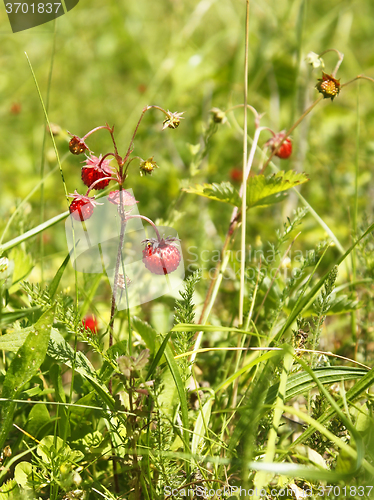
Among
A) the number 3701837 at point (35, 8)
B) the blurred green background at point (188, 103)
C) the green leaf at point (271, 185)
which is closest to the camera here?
the green leaf at point (271, 185)

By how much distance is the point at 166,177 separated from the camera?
8.74 ft

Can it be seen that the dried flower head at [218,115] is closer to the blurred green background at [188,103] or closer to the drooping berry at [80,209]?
the blurred green background at [188,103]

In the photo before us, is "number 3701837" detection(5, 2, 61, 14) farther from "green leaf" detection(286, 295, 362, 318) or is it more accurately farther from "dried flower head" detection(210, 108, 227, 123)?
"green leaf" detection(286, 295, 362, 318)

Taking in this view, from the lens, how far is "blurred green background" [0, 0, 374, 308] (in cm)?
230

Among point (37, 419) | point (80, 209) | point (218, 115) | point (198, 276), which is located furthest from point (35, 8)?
point (37, 419)

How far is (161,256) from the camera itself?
3.23 ft

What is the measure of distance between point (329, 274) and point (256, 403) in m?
0.41

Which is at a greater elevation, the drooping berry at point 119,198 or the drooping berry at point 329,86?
the drooping berry at point 329,86

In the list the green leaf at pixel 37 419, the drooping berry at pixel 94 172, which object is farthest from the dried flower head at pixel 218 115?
the green leaf at pixel 37 419

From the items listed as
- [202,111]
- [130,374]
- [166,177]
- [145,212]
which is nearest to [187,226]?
[145,212]

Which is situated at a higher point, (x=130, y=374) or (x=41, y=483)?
(x=130, y=374)

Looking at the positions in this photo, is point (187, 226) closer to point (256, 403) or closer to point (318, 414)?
point (318, 414)

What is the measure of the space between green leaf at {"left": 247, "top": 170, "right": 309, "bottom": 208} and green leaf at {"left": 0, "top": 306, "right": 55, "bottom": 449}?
0.70 m

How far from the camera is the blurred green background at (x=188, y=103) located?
230 centimetres
